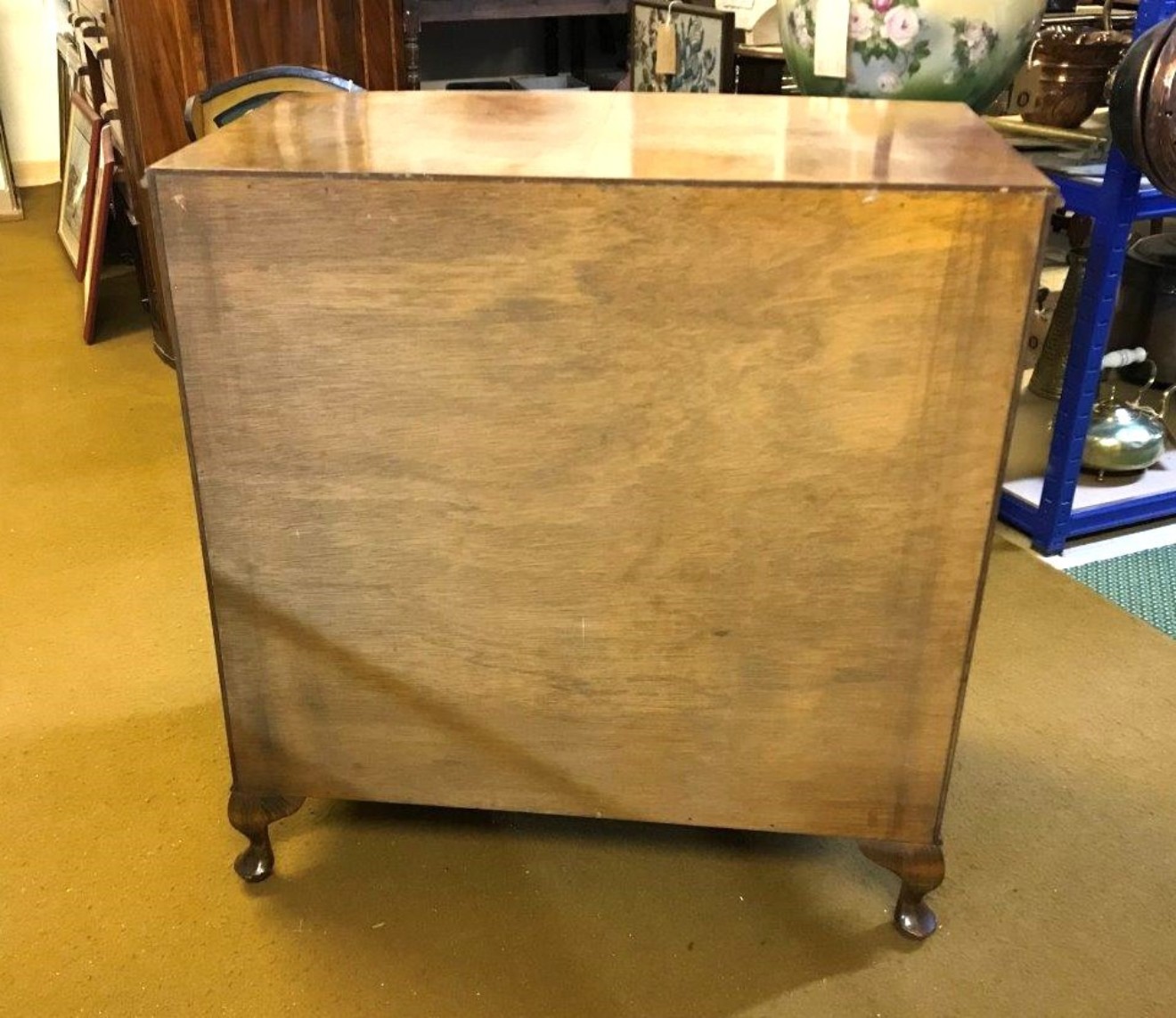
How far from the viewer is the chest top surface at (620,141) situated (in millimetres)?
903

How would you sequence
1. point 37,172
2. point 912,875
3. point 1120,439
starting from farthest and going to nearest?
point 37,172 → point 1120,439 → point 912,875

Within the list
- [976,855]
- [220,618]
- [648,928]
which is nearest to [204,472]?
[220,618]

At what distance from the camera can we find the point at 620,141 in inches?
40.4

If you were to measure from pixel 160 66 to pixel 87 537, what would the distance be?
0.97 meters

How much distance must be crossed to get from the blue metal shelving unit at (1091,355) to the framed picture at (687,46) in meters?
0.59

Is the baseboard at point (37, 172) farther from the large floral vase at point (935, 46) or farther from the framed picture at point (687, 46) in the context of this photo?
the large floral vase at point (935, 46)

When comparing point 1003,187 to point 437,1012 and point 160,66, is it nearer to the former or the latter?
point 437,1012

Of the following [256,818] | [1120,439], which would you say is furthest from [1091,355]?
[256,818]

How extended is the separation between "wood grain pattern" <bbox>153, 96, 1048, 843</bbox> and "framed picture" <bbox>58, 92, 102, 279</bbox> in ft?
6.53

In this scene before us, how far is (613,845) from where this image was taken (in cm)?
132

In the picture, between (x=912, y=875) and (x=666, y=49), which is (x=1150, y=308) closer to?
(x=666, y=49)

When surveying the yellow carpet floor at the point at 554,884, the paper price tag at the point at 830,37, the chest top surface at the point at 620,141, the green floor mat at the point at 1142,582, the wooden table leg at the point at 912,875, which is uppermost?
the paper price tag at the point at 830,37

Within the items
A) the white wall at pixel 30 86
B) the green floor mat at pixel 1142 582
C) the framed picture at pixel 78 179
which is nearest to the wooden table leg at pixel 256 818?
the green floor mat at pixel 1142 582

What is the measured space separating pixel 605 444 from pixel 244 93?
3.89ft
